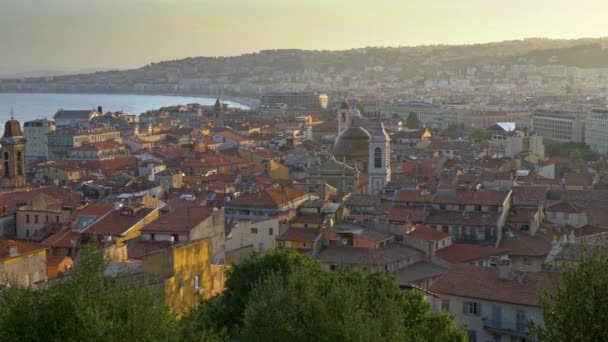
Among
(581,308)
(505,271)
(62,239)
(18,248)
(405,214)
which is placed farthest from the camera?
(405,214)

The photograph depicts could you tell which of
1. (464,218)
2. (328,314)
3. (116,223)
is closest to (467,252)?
(464,218)

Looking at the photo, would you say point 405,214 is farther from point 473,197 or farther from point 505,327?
point 505,327

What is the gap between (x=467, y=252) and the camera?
28062mm

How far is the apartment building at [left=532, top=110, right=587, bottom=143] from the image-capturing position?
93750 millimetres

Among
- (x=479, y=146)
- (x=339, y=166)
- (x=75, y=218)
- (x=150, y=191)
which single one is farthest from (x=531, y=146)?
(x=75, y=218)

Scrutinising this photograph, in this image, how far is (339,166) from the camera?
46.8 m

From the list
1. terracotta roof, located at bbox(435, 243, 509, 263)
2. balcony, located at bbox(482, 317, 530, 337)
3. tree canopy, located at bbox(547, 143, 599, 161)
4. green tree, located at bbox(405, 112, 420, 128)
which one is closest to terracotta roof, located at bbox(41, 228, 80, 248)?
terracotta roof, located at bbox(435, 243, 509, 263)

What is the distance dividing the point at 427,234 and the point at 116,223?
9.95 m

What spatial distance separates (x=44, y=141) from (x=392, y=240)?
6427 cm

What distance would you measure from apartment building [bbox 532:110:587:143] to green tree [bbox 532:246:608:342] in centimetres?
8318

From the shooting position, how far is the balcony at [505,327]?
19250 mm

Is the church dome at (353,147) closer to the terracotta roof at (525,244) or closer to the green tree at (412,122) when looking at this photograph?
the terracotta roof at (525,244)

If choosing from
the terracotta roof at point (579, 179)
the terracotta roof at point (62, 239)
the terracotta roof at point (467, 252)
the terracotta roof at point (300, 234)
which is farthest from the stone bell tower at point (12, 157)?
the terracotta roof at point (579, 179)

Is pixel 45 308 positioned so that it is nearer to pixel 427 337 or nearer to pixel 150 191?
pixel 427 337
